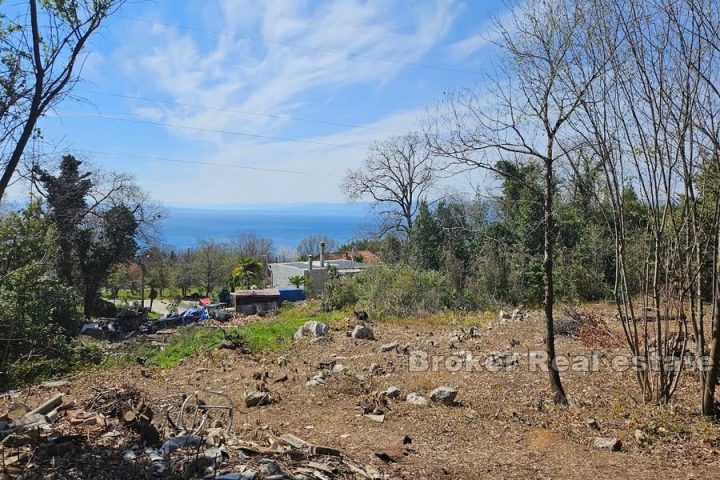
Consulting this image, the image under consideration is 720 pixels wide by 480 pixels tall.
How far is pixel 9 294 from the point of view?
827cm

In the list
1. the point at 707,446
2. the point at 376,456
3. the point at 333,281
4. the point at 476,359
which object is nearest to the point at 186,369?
the point at 476,359

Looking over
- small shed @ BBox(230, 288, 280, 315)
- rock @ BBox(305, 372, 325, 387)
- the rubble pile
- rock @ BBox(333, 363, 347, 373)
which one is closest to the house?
small shed @ BBox(230, 288, 280, 315)

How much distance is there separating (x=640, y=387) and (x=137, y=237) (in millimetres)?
21331

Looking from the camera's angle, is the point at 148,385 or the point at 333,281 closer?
the point at 148,385

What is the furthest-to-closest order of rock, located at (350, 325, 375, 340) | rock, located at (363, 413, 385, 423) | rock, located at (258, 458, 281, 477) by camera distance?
1. rock, located at (350, 325, 375, 340)
2. rock, located at (363, 413, 385, 423)
3. rock, located at (258, 458, 281, 477)

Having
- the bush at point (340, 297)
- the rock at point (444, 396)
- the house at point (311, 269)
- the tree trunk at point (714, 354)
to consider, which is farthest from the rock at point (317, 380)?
the house at point (311, 269)

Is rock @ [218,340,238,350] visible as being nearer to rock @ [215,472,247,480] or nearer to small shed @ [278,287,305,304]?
rock @ [215,472,247,480]

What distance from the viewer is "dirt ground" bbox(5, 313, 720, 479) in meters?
3.44

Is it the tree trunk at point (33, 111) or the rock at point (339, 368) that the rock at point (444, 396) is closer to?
the rock at point (339, 368)

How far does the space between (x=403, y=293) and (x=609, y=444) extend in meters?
8.65

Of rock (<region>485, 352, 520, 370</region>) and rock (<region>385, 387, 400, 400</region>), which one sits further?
rock (<region>485, 352, 520, 370</region>)

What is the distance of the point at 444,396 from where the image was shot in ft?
16.0

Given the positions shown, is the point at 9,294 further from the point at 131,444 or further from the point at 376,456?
the point at 376,456

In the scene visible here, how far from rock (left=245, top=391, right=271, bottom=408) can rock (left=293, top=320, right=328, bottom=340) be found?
370 centimetres
